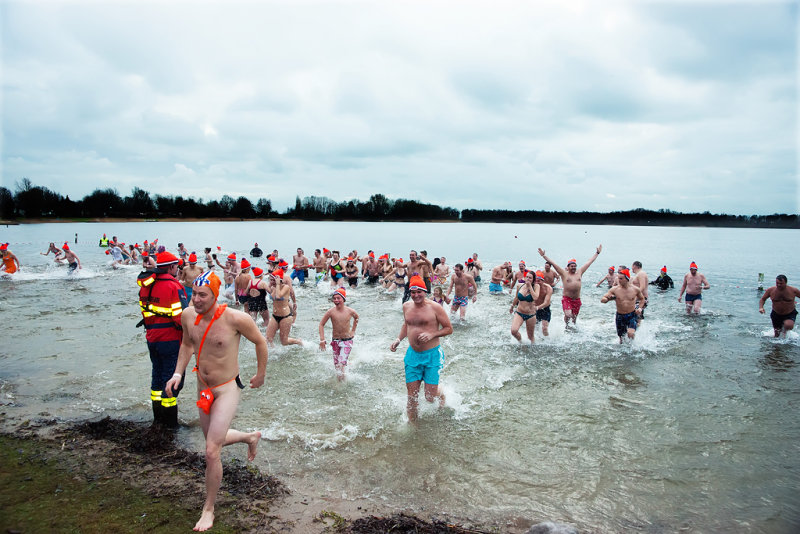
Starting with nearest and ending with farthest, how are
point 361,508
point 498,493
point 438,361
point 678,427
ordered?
point 361,508
point 498,493
point 438,361
point 678,427

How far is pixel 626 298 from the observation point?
927 centimetres

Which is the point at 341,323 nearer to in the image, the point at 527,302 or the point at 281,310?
the point at 281,310

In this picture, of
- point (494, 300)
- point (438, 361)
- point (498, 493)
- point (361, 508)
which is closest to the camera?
point (361, 508)

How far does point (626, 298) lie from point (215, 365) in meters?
8.46

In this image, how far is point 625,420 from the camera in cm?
636

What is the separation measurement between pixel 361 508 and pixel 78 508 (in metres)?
2.32

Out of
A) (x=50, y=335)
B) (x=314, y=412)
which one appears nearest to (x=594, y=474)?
(x=314, y=412)

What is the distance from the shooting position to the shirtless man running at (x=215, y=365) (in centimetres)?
347

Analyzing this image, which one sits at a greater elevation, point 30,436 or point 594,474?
point 30,436

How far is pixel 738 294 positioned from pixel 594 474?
19561mm

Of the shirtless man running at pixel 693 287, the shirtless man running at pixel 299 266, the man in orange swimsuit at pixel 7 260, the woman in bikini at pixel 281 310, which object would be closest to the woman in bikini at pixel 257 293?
the woman in bikini at pixel 281 310

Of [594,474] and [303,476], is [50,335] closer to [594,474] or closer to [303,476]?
[303,476]

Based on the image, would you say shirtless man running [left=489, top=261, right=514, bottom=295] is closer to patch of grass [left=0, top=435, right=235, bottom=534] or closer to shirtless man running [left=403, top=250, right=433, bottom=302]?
shirtless man running [left=403, top=250, right=433, bottom=302]

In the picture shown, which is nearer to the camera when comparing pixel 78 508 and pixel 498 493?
pixel 78 508
